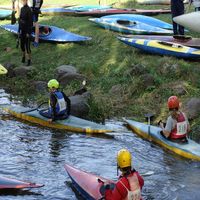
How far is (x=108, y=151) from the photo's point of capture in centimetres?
975

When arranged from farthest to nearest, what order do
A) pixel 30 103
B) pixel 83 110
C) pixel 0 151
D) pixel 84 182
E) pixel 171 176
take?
pixel 30 103, pixel 83 110, pixel 0 151, pixel 171 176, pixel 84 182

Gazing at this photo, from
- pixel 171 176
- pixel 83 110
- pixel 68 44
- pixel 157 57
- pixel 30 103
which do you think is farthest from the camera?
pixel 68 44

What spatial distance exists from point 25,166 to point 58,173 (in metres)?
0.61

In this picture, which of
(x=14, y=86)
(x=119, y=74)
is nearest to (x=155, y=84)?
(x=119, y=74)

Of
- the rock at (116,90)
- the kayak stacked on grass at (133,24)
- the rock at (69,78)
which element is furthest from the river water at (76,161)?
the kayak stacked on grass at (133,24)

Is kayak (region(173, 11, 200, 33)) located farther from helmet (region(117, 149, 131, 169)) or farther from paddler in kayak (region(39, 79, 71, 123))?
helmet (region(117, 149, 131, 169))

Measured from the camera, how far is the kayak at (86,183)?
24.7ft

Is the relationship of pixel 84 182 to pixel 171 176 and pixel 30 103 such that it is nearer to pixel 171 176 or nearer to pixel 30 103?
pixel 171 176

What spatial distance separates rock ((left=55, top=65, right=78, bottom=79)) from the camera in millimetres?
13875

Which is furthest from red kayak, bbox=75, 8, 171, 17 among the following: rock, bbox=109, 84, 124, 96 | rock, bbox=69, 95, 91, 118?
rock, bbox=69, 95, 91, 118

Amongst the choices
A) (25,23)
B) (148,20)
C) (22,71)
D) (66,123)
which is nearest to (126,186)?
(66,123)

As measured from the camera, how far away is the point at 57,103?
10.9 m

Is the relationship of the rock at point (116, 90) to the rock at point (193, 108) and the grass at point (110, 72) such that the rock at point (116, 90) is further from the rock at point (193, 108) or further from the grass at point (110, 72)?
the rock at point (193, 108)

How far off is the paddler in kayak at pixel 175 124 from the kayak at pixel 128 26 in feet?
20.0
